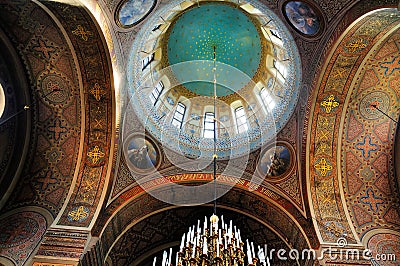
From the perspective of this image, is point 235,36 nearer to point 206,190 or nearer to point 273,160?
point 273,160

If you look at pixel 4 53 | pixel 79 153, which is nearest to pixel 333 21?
pixel 79 153

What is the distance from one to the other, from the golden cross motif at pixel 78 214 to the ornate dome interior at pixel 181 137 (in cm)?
2

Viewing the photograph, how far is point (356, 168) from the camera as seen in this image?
32.6 ft

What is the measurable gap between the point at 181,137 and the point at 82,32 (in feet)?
14.4

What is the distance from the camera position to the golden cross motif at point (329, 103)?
968 centimetres

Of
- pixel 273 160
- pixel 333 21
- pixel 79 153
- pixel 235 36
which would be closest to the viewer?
pixel 333 21

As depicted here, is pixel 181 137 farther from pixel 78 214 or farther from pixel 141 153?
pixel 78 214

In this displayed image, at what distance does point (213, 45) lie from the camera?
479 inches

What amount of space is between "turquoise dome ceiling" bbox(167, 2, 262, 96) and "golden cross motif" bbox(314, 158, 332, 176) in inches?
155

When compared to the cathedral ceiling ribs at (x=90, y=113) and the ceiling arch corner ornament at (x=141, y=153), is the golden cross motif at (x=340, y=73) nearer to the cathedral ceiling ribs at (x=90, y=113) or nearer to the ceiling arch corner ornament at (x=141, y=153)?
the ceiling arch corner ornament at (x=141, y=153)

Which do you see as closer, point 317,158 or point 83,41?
point 83,41

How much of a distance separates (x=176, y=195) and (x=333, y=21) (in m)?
6.25

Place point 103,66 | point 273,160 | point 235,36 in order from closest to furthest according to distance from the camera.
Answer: point 103,66 → point 273,160 → point 235,36

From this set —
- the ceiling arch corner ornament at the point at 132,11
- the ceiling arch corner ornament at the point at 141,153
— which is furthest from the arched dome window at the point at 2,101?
the ceiling arch corner ornament at the point at 132,11
